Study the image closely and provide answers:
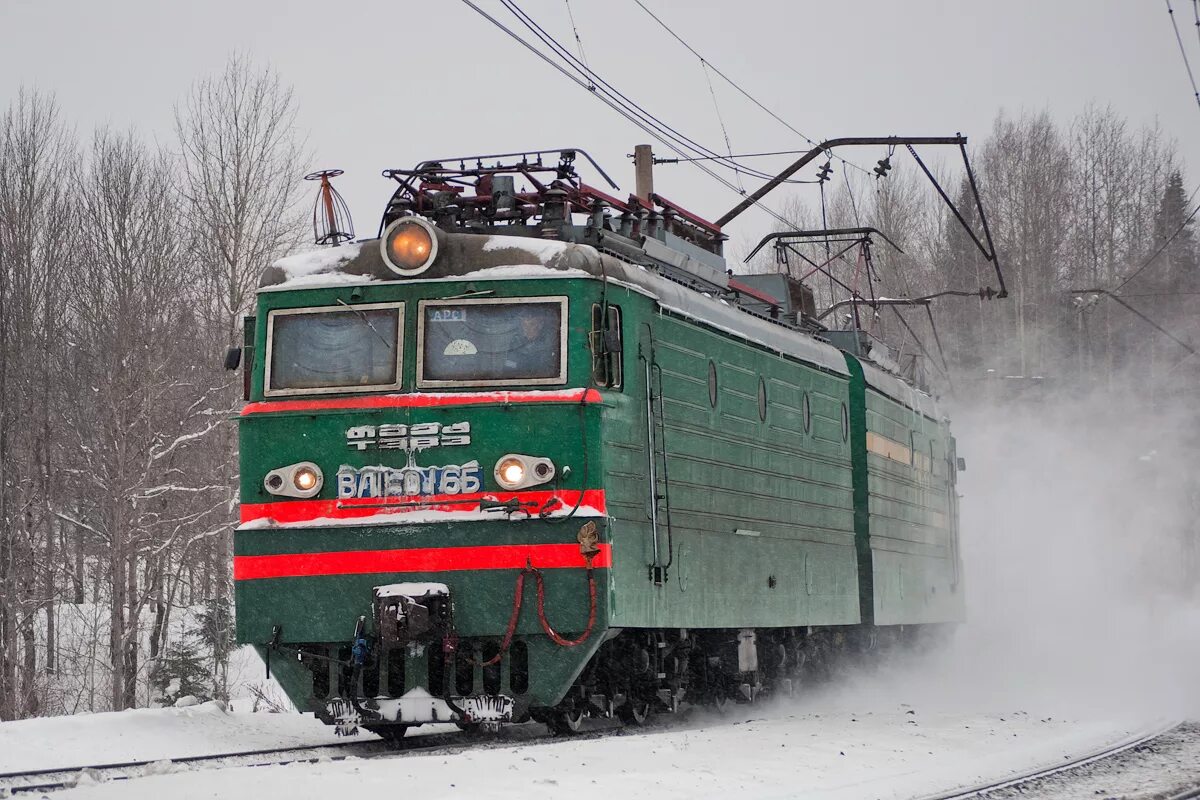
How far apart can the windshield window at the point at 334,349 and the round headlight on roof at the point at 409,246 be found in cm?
27

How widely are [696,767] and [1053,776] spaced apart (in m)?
2.46

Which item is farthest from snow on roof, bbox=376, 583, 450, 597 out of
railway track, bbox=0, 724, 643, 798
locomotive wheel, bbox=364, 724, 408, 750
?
locomotive wheel, bbox=364, 724, 408, 750

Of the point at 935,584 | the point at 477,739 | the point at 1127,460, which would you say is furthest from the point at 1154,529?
the point at 477,739

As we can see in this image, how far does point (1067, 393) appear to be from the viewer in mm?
50844

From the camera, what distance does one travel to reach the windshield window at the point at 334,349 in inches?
449

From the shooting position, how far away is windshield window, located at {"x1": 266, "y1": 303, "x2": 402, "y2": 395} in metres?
11.4

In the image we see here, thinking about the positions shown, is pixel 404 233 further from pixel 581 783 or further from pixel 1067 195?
pixel 1067 195

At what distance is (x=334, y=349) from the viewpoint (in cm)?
1155

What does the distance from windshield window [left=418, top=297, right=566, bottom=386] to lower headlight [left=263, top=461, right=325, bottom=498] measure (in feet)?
3.08

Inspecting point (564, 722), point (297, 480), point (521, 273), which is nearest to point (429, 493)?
point (297, 480)

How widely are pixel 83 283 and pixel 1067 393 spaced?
29987 millimetres

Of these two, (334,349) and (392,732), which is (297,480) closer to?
(334,349)

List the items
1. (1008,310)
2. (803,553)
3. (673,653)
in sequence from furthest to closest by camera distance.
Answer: (1008,310) < (803,553) < (673,653)

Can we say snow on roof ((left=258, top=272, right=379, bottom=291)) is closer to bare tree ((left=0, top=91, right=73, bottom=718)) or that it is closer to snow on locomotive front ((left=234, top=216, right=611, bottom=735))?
snow on locomotive front ((left=234, top=216, right=611, bottom=735))
